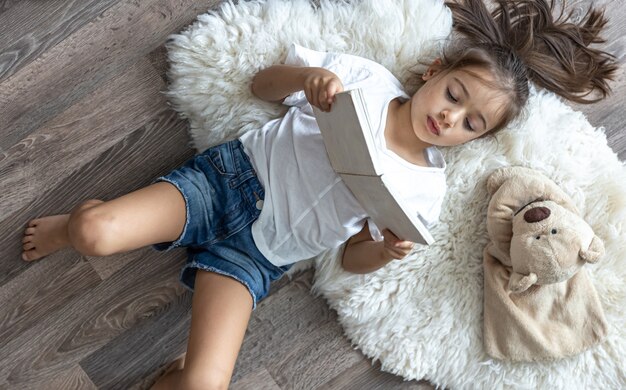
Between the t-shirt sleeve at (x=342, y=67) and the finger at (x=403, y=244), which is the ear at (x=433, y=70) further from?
the finger at (x=403, y=244)

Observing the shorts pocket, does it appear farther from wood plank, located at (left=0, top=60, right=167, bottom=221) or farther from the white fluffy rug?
wood plank, located at (left=0, top=60, right=167, bottom=221)

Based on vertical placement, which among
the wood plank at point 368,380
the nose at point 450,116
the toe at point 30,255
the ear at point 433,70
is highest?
the ear at point 433,70

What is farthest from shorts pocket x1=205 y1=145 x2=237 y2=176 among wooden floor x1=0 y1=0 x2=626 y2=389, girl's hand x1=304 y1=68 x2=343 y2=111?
girl's hand x1=304 y1=68 x2=343 y2=111

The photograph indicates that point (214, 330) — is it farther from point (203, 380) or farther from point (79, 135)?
point (79, 135)

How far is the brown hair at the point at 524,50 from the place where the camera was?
1108mm

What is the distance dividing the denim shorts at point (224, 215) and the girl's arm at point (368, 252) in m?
0.18

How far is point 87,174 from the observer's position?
48.4 inches

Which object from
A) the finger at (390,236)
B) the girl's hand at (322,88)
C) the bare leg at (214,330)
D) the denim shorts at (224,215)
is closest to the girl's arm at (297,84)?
the girl's hand at (322,88)

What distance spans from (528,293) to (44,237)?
3.05 feet

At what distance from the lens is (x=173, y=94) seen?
1.23 meters

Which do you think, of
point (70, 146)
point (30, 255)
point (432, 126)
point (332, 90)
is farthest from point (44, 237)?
point (432, 126)

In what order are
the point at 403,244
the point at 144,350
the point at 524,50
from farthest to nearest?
the point at 144,350 → the point at 524,50 → the point at 403,244

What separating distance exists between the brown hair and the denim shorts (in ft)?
1.36

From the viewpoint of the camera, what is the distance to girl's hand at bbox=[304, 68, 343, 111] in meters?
0.96
